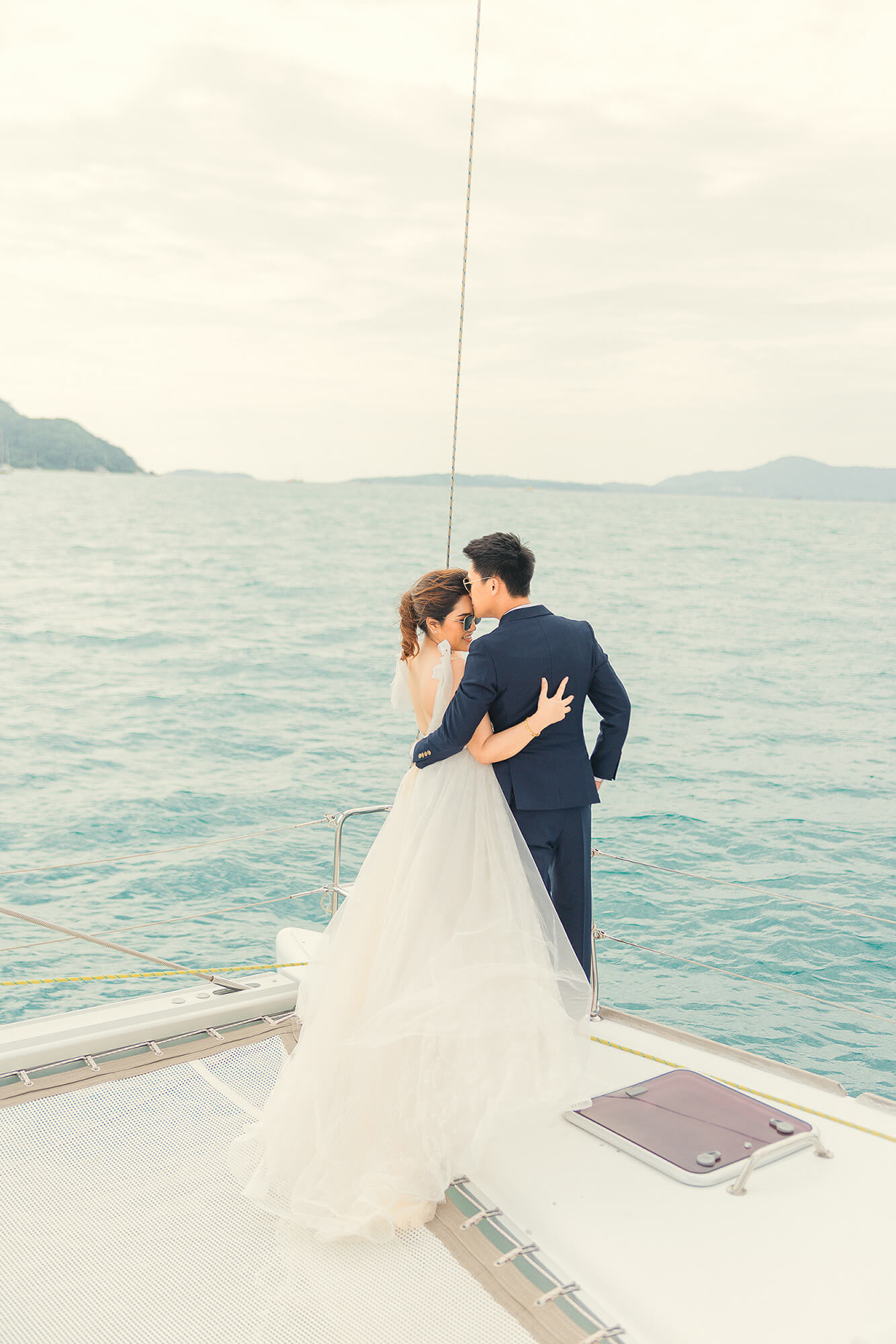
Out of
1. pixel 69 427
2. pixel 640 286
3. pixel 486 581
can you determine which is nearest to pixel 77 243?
pixel 640 286

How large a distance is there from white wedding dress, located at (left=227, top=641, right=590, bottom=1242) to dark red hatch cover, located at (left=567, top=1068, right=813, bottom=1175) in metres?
0.11

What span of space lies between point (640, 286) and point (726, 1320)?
4432 cm

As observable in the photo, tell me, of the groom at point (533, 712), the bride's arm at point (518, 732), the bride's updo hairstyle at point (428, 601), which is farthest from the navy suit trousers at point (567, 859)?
the bride's updo hairstyle at point (428, 601)

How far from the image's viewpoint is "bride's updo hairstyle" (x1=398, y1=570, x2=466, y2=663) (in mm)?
2641

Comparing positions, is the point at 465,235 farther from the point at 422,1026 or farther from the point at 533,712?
the point at 422,1026

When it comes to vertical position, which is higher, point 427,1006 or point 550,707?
point 550,707

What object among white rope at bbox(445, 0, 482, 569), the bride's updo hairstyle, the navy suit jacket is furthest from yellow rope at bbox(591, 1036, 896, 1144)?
white rope at bbox(445, 0, 482, 569)

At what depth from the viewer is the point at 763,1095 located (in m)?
2.66

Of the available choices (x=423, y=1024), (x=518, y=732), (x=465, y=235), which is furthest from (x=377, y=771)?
(x=423, y=1024)

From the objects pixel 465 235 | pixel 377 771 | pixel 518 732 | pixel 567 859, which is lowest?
pixel 377 771

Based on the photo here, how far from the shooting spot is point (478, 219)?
34531 mm

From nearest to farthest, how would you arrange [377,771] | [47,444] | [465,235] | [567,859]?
[567,859] < [465,235] < [377,771] < [47,444]

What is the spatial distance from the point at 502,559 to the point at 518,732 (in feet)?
1.40

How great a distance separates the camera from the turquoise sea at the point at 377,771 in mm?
8594
